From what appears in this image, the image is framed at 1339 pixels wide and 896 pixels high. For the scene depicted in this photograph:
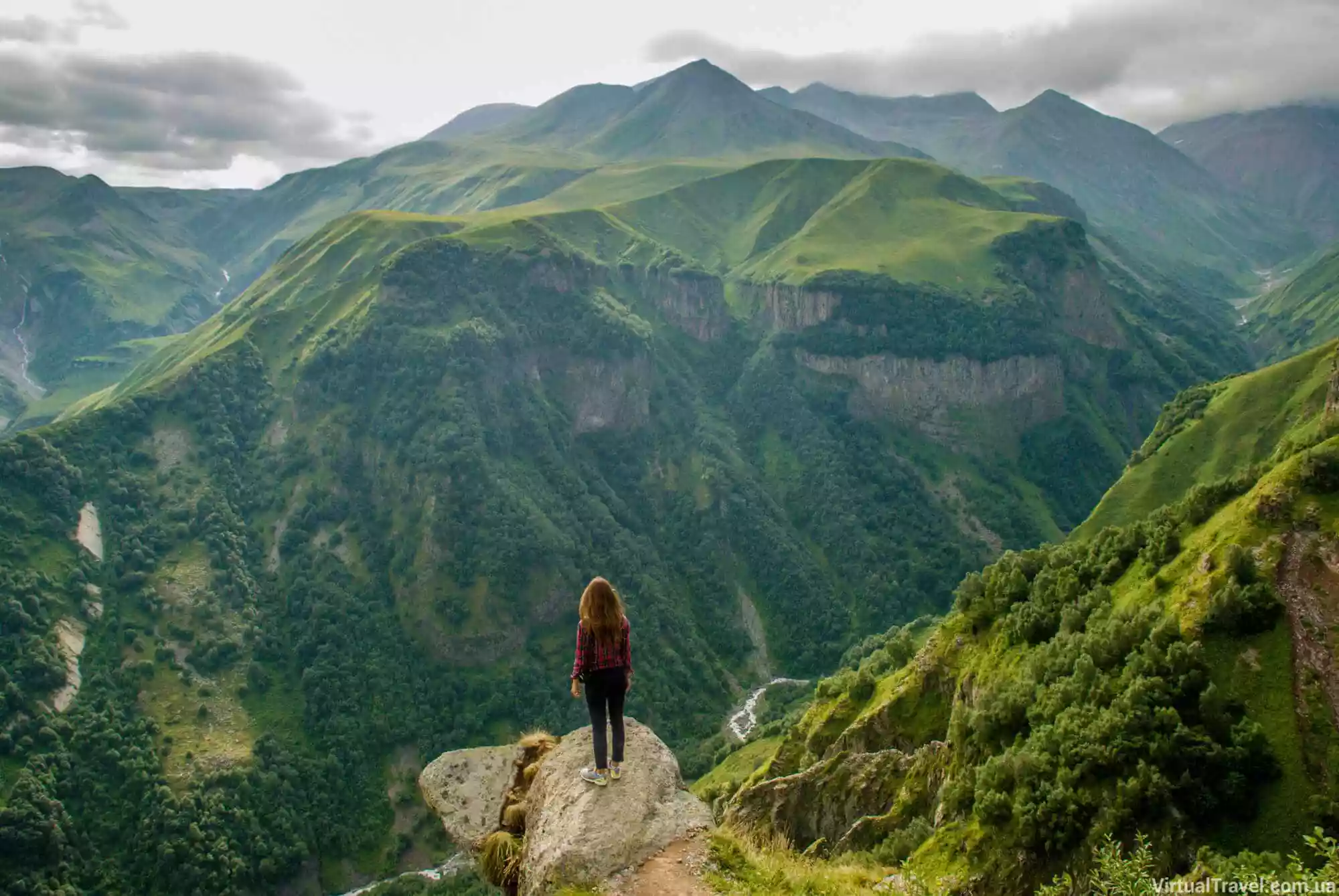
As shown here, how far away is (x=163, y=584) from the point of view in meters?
158

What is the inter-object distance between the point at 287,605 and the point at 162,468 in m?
46.2

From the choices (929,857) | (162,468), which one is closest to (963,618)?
(929,857)

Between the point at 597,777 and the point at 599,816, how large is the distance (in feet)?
4.02

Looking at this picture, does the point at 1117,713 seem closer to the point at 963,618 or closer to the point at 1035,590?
the point at 1035,590

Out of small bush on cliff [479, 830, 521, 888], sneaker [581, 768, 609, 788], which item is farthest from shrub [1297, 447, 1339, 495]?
small bush on cliff [479, 830, 521, 888]

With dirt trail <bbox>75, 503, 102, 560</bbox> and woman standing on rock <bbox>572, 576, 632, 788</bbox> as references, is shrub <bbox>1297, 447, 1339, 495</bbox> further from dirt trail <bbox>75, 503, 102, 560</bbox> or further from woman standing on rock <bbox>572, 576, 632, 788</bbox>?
dirt trail <bbox>75, 503, 102, 560</bbox>

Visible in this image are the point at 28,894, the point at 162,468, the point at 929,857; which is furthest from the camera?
the point at 162,468

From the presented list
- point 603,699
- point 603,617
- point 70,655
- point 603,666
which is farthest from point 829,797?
point 70,655

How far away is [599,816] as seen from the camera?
66.8ft

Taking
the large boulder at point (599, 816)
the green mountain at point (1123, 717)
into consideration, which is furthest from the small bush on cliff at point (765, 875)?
the green mountain at point (1123, 717)

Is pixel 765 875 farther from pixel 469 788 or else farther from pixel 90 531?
pixel 90 531

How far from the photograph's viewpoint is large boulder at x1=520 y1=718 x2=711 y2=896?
63.2ft

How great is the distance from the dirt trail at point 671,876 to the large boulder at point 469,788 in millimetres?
7661

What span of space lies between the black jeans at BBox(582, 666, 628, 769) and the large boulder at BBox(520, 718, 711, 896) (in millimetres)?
878
